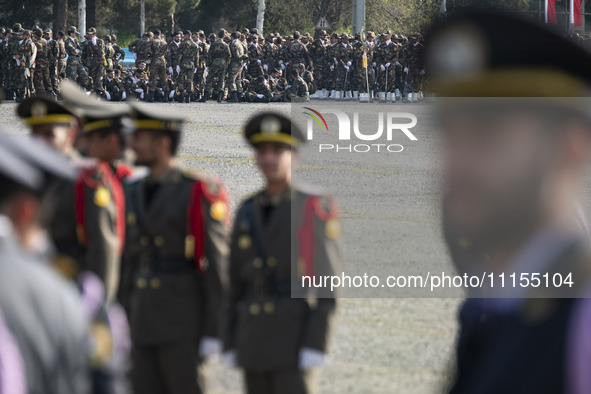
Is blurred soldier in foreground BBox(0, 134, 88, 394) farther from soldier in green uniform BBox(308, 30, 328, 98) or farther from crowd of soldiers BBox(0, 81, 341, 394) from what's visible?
soldier in green uniform BBox(308, 30, 328, 98)

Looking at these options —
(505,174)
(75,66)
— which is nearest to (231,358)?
(505,174)

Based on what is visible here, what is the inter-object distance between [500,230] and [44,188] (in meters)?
0.82

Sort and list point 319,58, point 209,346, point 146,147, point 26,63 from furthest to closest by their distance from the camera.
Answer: point 319,58 < point 26,63 < point 146,147 < point 209,346

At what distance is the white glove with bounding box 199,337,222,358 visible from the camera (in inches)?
171

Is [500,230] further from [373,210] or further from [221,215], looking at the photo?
[373,210]

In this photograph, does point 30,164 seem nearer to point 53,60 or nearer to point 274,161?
point 274,161

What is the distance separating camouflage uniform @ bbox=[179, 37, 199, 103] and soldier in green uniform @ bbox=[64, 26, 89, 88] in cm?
259

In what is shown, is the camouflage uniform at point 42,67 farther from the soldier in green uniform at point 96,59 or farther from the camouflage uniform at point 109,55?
the camouflage uniform at point 109,55

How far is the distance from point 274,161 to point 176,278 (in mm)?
672

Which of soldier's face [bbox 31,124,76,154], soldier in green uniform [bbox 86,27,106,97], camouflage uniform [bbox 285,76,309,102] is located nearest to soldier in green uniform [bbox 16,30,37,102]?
soldier in green uniform [bbox 86,27,106,97]

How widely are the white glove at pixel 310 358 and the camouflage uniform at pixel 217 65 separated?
25.4 metres

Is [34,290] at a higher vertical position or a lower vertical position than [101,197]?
higher

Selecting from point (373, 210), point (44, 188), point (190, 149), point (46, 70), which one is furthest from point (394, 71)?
point (44, 188)

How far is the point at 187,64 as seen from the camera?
28844 mm
